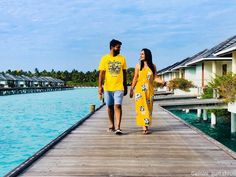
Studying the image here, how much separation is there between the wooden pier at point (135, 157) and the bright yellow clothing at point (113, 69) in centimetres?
107

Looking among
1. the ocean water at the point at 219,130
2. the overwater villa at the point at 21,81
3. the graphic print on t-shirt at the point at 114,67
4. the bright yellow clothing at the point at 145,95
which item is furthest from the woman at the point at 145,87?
the overwater villa at the point at 21,81

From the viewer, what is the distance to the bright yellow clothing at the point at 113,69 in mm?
7602

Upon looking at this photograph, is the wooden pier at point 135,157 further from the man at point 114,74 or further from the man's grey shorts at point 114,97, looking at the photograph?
the man at point 114,74

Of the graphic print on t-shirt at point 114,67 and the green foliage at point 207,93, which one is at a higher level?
the graphic print on t-shirt at point 114,67

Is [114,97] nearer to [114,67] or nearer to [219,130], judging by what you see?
[114,67]

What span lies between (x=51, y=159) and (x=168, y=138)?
2.84 metres

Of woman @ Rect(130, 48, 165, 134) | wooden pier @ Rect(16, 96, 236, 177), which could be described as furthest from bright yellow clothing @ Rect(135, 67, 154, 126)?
wooden pier @ Rect(16, 96, 236, 177)

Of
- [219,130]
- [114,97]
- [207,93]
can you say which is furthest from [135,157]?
[207,93]

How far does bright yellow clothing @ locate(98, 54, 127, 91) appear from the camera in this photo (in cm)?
760

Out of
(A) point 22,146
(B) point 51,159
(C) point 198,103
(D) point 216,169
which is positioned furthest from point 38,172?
(C) point 198,103

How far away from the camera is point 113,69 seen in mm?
7621

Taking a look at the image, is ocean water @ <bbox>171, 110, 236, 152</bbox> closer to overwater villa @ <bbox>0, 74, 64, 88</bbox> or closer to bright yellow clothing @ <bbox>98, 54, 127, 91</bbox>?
bright yellow clothing @ <bbox>98, 54, 127, 91</bbox>

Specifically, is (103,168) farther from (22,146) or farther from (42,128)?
(42,128)

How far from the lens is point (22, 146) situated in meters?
16.3
